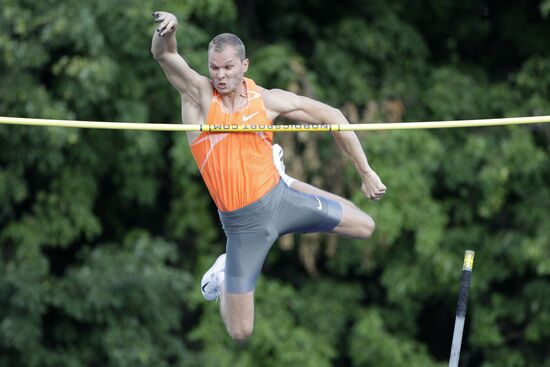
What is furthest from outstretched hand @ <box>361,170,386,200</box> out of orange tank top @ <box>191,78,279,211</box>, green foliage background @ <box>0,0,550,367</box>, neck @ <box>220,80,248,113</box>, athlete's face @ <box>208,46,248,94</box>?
green foliage background @ <box>0,0,550,367</box>

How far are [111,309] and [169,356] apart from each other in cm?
72

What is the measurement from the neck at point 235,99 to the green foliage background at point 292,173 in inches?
164

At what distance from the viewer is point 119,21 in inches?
440

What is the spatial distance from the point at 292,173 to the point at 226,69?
464 centimetres

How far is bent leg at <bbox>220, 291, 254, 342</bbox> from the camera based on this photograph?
6910 mm

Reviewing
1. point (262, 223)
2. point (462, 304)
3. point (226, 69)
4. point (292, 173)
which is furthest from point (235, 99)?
point (292, 173)

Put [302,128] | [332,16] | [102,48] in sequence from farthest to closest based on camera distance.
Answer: [332,16], [102,48], [302,128]

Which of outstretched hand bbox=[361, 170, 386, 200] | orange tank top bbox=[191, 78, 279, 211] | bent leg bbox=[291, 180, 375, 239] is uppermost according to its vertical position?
orange tank top bbox=[191, 78, 279, 211]

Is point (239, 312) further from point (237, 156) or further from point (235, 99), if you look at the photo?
point (235, 99)

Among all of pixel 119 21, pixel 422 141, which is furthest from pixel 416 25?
pixel 119 21

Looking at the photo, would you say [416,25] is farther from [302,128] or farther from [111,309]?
[302,128]

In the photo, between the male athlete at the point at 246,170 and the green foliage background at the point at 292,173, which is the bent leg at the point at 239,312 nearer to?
the male athlete at the point at 246,170

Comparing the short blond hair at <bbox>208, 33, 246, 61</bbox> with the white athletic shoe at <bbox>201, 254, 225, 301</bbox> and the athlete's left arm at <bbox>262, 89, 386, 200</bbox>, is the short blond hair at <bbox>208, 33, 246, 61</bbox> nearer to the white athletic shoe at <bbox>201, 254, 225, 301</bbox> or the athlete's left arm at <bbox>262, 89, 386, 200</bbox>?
the athlete's left arm at <bbox>262, 89, 386, 200</bbox>

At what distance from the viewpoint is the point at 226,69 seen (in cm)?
652
